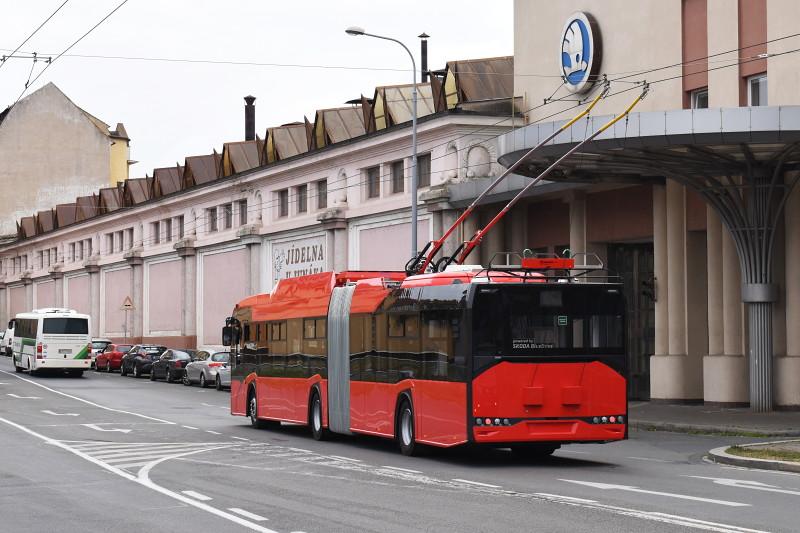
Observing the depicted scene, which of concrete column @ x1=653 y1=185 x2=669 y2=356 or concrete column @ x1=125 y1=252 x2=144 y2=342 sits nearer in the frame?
concrete column @ x1=653 y1=185 x2=669 y2=356

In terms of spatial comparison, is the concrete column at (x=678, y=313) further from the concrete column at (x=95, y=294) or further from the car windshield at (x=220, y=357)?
the concrete column at (x=95, y=294)

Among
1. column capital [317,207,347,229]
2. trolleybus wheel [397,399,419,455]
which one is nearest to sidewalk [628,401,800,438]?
trolleybus wheel [397,399,419,455]

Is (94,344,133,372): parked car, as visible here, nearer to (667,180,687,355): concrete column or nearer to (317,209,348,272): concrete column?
(317,209,348,272): concrete column

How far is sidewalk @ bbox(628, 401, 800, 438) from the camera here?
2495 centimetres

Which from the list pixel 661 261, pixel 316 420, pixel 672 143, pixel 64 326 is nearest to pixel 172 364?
pixel 64 326

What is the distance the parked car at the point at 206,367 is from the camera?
46.9m

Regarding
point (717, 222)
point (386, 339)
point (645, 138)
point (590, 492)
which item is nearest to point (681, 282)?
point (717, 222)

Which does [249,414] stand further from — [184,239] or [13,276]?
[13,276]

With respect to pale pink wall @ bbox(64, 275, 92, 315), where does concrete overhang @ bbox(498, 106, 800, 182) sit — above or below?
above

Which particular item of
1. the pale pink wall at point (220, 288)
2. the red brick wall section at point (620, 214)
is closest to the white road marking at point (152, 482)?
the red brick wall section at point (620, 214)

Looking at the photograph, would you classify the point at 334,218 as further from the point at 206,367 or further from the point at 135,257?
the point at 135,257

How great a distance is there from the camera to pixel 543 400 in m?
18.8

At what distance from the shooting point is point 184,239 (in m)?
66.8

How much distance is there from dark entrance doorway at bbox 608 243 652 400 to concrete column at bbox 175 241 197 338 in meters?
32.7
